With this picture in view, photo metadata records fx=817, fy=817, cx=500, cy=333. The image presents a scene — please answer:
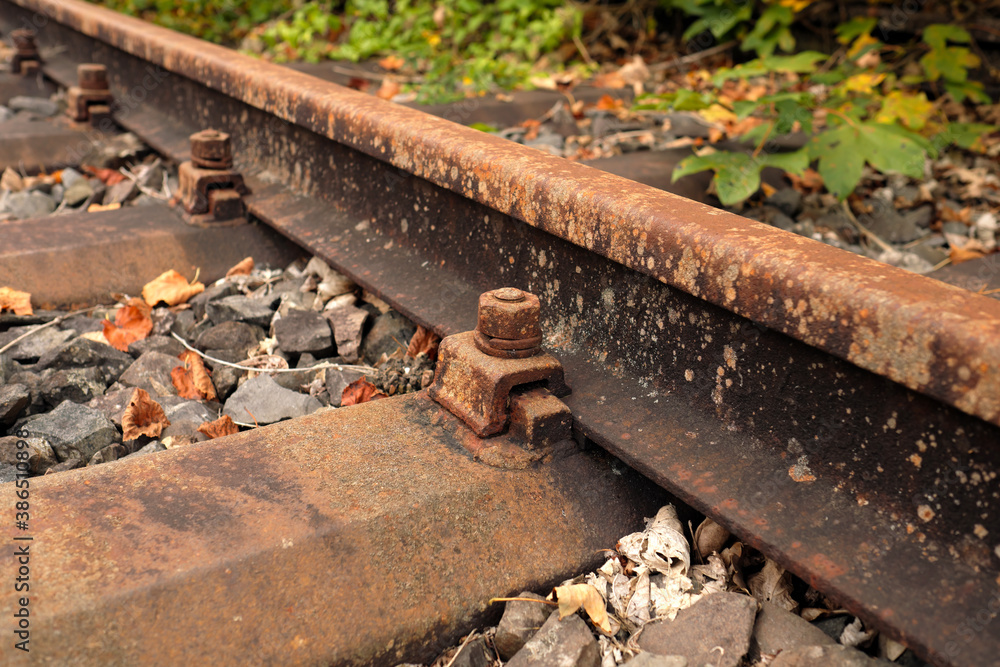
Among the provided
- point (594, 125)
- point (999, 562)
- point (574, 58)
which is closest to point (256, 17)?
point (574, 58)

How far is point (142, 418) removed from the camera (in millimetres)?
1927

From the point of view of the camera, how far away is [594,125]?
157 inches

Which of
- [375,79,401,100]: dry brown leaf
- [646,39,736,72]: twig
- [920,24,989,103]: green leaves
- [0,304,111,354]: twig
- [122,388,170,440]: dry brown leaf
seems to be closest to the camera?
[122,388,170,440]: dry brown leaf

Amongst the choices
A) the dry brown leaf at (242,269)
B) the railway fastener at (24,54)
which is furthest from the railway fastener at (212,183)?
the railway fastener at (24,54)

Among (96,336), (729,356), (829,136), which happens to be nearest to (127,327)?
(96,336)

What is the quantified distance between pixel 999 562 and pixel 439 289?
4.56ft

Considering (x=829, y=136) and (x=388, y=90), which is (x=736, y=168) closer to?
(x=829, y=136)

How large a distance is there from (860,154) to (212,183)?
230 cm

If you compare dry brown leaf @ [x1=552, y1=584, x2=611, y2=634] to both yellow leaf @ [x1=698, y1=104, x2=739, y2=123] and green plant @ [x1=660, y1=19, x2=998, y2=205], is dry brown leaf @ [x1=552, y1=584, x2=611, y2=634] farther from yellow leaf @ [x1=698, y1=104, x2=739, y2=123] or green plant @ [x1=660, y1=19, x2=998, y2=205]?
yellow leaf @ [x1=698, y1=104, x2=739, y2=123]

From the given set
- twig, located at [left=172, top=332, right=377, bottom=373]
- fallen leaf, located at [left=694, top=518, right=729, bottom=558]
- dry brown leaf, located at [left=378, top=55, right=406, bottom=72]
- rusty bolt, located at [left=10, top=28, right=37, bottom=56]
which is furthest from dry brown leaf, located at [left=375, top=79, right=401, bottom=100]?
fallen leaf, located at [left=694, top=518, right=729, bottom=558]

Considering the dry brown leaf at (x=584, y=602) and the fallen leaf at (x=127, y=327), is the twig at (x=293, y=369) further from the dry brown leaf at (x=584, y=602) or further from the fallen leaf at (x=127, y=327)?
the dry brown leaf at (x=584, y=602)

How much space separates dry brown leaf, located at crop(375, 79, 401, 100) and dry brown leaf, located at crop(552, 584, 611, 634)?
12.5 ft

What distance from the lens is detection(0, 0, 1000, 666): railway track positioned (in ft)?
3.79

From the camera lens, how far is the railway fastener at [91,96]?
432 cm
